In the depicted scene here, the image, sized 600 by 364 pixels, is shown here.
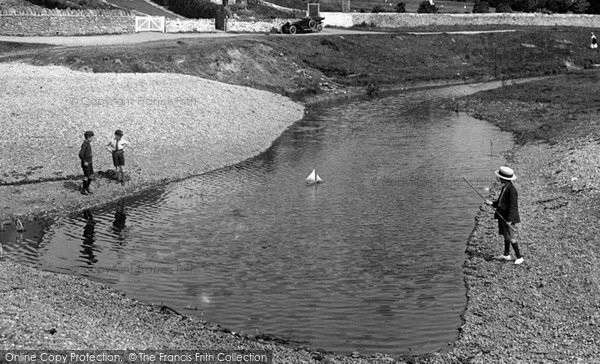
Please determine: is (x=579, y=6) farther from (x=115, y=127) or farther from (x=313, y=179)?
(x=313, y=179)

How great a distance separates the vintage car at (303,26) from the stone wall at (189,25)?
22.1ft

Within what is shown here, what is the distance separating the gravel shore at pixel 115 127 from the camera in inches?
1134

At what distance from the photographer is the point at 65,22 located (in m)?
60.5

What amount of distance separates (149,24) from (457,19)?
4417 centimetres

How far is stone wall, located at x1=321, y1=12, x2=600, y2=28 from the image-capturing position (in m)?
83.4

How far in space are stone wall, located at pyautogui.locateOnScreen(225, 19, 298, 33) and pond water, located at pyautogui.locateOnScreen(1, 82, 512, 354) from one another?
3387 centimetres

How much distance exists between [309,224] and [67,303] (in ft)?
31.4

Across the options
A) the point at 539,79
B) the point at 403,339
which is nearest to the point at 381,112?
the point at 539,79

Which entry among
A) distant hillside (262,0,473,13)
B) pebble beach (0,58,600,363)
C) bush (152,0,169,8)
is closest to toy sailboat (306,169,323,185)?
pebble beach (0,58,600,363)

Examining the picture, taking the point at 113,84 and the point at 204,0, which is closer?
the point at 113,84

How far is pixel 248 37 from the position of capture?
63.2 m

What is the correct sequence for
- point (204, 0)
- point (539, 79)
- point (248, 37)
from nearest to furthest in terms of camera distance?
1. point (248, 37)
2. point (539, 79)
3. point (204, 0)

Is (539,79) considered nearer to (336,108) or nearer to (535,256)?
(336,108)

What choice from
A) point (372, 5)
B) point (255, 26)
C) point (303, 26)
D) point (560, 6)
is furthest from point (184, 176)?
point (560, 6)
